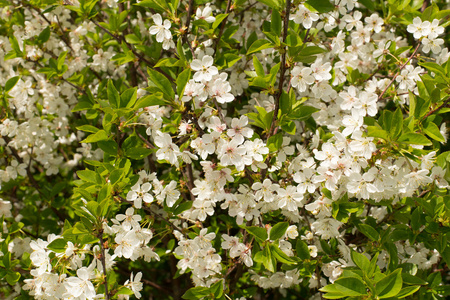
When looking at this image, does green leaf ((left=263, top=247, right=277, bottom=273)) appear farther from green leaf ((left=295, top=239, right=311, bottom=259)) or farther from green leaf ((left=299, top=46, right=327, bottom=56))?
green leaf ((left=299, top=46, right=327, bottom=56))

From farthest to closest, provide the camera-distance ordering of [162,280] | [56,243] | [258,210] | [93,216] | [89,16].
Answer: [162,280], [89,16], [258,210], [56,243], [93,216]

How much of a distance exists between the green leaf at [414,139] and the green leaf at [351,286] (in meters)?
0.74

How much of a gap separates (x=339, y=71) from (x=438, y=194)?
1169mm

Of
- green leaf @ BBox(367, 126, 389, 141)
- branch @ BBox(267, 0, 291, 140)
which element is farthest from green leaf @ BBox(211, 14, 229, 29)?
green leaf @ BBox(367, 126, 389, 141)

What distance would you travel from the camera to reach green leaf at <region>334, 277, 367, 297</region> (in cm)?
212

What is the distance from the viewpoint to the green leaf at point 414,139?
2.09m

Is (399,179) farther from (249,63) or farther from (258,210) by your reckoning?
(249,63)

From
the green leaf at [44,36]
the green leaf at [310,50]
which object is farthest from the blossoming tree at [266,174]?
the green leaf at [44,36]

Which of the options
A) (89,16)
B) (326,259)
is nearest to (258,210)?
(326,259)

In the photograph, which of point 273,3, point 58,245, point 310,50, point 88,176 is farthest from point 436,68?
point 58,245

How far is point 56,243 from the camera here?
247 centimetres

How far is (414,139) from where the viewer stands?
2121 mm

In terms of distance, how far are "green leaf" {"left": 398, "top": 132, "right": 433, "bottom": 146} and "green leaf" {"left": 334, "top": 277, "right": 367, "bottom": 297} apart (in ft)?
2.43

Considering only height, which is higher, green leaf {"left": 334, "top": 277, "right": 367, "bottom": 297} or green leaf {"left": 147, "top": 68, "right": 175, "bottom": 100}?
green leaf {"left": 147, "top": 68, "right": 175, "bottom": 100}
